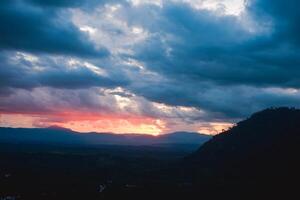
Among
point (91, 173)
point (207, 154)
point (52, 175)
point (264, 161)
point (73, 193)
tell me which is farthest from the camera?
point (207, 154)

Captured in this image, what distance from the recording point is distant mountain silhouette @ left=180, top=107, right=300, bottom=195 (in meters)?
120

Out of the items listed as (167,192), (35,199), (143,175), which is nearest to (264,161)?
(167,192)

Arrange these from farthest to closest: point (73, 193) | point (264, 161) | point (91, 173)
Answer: point (91, 173) < point (264, 161) < point (73, 193)

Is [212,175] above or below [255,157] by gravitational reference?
below

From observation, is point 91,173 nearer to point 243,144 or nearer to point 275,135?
point 243,144

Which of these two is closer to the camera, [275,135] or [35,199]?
[35,199]

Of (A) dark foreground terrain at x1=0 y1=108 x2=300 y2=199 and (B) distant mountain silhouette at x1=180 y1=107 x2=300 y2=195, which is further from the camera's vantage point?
(B) distant mountain silhouette at x1=180 y1=107 x2=300 y2=195

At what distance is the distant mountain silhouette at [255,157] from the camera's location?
393ft

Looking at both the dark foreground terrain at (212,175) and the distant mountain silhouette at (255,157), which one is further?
the distant mountain silhouette at (255,157)

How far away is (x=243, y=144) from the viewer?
177375mm

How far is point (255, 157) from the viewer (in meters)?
146

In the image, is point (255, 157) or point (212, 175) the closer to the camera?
point (212, 175)

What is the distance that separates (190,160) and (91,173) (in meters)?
51.6

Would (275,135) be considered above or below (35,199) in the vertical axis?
above
